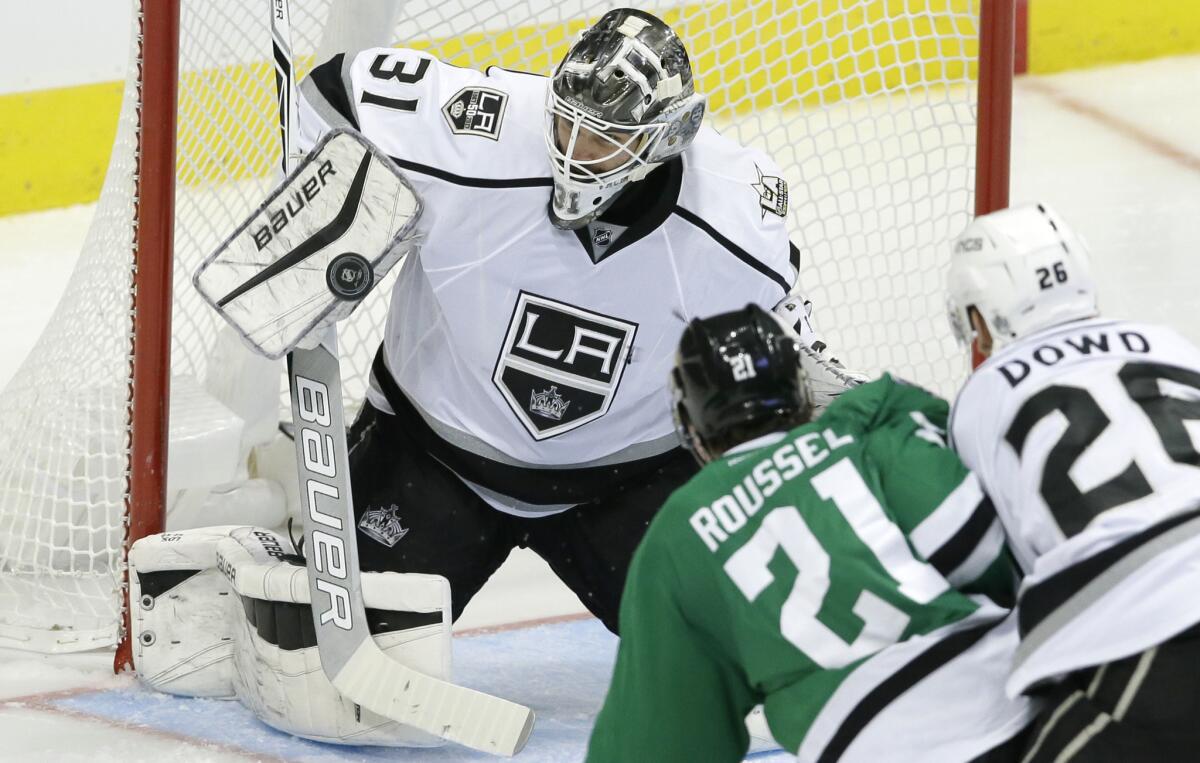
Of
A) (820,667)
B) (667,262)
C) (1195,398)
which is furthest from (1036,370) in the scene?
(667,262)

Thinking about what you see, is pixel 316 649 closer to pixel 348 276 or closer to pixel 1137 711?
pixel 348 276

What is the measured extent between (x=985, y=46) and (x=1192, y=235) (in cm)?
231

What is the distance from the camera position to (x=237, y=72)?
9.65 ft

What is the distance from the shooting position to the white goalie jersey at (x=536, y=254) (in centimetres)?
232

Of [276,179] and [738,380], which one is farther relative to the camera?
[276,179]

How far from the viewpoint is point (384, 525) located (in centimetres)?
251

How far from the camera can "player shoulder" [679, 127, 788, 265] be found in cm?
237

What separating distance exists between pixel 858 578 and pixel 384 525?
1.19 m

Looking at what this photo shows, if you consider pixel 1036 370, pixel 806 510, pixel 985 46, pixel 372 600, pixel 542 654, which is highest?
pixel 985 46

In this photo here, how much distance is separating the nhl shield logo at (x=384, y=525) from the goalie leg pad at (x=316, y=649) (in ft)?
0.52

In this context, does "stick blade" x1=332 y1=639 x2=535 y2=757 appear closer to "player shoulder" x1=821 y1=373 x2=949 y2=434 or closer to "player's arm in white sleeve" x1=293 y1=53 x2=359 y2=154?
"player's arm in white sleeve" x1=293 y1=53 x2=359 y2=154

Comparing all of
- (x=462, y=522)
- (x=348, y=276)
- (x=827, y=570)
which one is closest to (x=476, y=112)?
(x=348, y=276)

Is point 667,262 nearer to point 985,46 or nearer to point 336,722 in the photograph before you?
point 985,46

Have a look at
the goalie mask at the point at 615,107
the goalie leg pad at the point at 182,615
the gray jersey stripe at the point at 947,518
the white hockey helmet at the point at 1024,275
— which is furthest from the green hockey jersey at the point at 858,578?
the goalie leg pad at the point at 182,615
